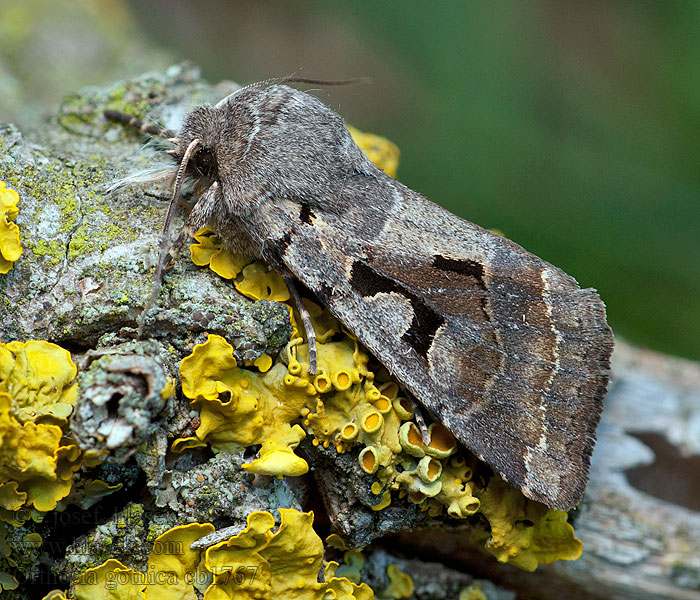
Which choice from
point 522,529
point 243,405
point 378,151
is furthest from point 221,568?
point 378,151

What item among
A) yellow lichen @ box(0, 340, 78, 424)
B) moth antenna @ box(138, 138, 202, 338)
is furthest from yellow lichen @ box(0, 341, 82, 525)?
moth antenna @ box(138, 138, 202, 338)

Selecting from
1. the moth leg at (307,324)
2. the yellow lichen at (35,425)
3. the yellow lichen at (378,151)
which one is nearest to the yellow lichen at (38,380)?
the yellow lichen at (35,425)

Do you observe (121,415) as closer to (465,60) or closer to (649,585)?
(649,585)

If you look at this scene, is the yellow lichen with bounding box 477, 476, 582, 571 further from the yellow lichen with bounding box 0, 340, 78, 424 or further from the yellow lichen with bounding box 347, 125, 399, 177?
the yellow lichen with bounding box 347, 125, 399, 177

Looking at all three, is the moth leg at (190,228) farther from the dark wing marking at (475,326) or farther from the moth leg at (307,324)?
the moth leg at (307,324)

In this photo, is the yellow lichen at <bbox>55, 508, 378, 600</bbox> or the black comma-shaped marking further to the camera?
the black comma-shaped marking

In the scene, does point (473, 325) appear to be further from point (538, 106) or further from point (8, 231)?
point (538, 106)

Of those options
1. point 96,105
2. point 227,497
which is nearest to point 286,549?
point 227,497
